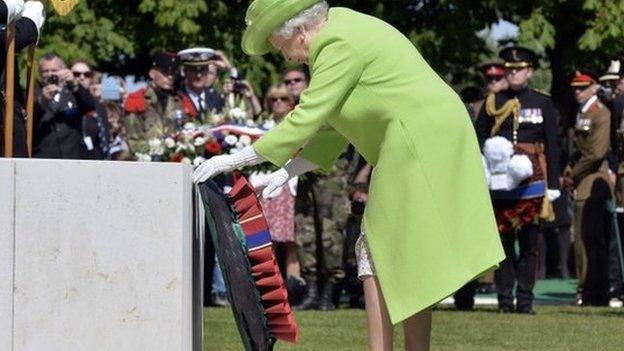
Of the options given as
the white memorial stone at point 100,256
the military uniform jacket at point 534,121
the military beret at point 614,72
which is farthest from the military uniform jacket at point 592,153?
the white memorial stone at point 100,256

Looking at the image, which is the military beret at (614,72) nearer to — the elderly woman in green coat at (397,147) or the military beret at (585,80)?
the military beret at (585,80)

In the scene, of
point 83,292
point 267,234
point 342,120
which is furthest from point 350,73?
point 83,292

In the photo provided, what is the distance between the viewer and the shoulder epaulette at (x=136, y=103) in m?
15.1

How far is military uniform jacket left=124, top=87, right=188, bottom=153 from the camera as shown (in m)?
14.6

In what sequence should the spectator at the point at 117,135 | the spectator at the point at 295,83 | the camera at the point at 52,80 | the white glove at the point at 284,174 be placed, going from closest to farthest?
the white glove at the point at 284,174
the camera at the point at 52,80
the spectator at the point at 295,83
the spectator at the point at 117,135

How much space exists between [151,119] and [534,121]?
2.98m

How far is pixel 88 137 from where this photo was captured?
1464 centimetres

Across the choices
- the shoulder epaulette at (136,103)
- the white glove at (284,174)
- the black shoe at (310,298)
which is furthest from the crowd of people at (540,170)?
the white glove at (284,174)

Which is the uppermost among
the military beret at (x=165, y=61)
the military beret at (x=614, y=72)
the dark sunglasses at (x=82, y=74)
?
the military beret at (x=165, y=61)

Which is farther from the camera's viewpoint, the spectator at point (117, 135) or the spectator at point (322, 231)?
the spectator at point (117, 135)

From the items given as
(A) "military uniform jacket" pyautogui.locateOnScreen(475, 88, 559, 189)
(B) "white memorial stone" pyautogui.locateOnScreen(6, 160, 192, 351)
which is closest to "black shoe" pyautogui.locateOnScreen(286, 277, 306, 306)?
(A) "military uniform jacket" pyautogui.locateOnScreen(475, 88, 559, 189)

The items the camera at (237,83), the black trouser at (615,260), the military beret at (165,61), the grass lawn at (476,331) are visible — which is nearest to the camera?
the grass lawn at (476,331)

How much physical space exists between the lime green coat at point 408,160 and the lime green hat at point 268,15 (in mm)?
137

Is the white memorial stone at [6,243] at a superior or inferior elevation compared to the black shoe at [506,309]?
superior
